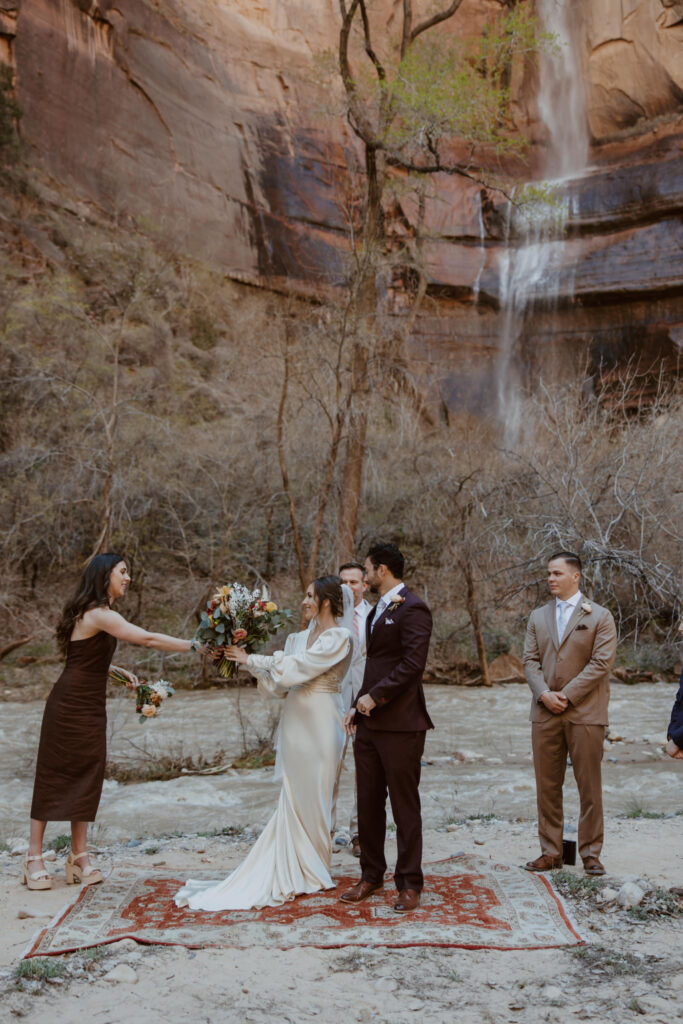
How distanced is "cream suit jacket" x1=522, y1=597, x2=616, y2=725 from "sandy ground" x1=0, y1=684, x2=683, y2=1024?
1.03 m

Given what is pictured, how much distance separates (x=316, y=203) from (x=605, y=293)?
11.4 metres

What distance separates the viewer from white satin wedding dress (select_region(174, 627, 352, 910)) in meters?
5.05

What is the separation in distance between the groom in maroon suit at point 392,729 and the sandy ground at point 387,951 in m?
0.76

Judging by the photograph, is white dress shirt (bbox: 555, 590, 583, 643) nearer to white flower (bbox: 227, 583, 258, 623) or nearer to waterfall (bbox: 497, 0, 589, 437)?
white flower (bbox: 227, 583, 258, 623)

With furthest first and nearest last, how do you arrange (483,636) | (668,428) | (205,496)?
(205,496), (483,636), (668,428)

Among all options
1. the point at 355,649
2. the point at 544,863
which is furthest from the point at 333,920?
the point at 355,649

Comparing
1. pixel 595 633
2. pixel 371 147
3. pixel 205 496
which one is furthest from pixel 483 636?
pixel 595 633

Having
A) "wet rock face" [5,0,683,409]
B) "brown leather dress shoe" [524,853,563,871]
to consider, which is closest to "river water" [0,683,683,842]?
"brown leather dress shoe" [524,853,563,871]

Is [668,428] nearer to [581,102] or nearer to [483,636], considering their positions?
[483,636]

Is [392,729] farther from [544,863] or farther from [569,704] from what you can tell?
[544,863]

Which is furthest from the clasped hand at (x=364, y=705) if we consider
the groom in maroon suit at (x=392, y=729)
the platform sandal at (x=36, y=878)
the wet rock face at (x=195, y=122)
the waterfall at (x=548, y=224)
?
the wet rock face at (x=195, y=122)

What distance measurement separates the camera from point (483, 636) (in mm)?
18094

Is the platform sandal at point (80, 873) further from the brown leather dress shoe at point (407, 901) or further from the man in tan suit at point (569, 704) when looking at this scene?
the man in tan suit at point (569, 704)

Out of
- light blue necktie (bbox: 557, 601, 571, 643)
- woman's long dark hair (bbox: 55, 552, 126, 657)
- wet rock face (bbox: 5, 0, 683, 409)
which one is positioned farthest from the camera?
wet rock face (bbox: 5, 0, 683, 409)
